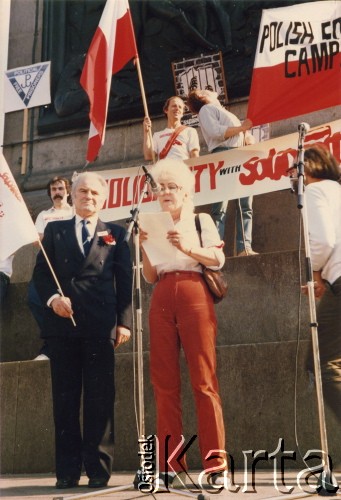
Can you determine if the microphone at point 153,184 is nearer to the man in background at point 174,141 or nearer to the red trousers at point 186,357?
the red trousers at point 186,357

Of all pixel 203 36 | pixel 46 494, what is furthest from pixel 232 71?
pixel 46 494

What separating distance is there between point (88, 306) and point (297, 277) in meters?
2.28

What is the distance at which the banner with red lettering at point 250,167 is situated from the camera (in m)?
7.75

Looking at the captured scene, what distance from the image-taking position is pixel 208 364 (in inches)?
197

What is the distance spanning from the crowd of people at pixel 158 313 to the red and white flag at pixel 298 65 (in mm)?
1509

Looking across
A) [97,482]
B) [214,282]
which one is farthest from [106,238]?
[97,482]

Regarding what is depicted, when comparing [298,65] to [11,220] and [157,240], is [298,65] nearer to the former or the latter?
[157,240]

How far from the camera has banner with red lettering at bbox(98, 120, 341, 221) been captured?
7.75 m

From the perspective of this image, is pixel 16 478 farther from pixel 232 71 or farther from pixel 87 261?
pixel 232 71

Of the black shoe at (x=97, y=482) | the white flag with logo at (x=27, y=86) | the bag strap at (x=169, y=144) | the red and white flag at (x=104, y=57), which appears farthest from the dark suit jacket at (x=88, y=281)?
the white flag with logo at (x=27, y=86)

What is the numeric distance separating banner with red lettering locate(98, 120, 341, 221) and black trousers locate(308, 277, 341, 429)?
269 centimetres

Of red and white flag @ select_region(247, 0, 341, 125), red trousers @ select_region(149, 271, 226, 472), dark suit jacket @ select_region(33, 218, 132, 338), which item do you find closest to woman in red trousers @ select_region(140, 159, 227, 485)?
red trousers @ select_region(149, 271, 226, 472)

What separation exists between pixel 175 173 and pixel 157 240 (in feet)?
1.40

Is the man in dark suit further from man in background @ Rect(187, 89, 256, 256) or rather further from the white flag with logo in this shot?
the white flag with logo
